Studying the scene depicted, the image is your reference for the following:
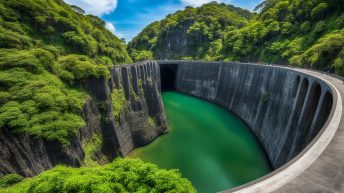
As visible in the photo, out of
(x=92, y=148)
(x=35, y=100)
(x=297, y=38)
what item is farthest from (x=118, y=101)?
(x=297, y=38)

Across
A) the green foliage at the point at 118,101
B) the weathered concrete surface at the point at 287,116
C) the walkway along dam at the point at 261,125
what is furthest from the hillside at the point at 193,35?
the green foliage at the point at 118,101

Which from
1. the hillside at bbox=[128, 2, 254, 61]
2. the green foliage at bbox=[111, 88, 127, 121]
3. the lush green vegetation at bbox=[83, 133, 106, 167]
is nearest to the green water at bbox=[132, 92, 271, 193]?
the green foliage at bbox=[111, 88, 127, 121]

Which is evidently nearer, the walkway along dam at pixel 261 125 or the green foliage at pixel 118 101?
the walkway along dam at pixel 261 125

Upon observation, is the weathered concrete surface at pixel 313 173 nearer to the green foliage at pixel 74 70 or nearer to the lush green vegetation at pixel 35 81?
the lush green vegetation at pixel 35 81

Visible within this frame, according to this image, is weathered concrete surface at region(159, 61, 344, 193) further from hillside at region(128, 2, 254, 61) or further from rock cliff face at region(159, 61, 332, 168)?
hillside at region(128, 2, 254, 61)

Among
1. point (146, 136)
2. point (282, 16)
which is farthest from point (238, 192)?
point (282, 16)

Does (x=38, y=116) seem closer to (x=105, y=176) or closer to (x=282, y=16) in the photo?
(x=105, y=176)
